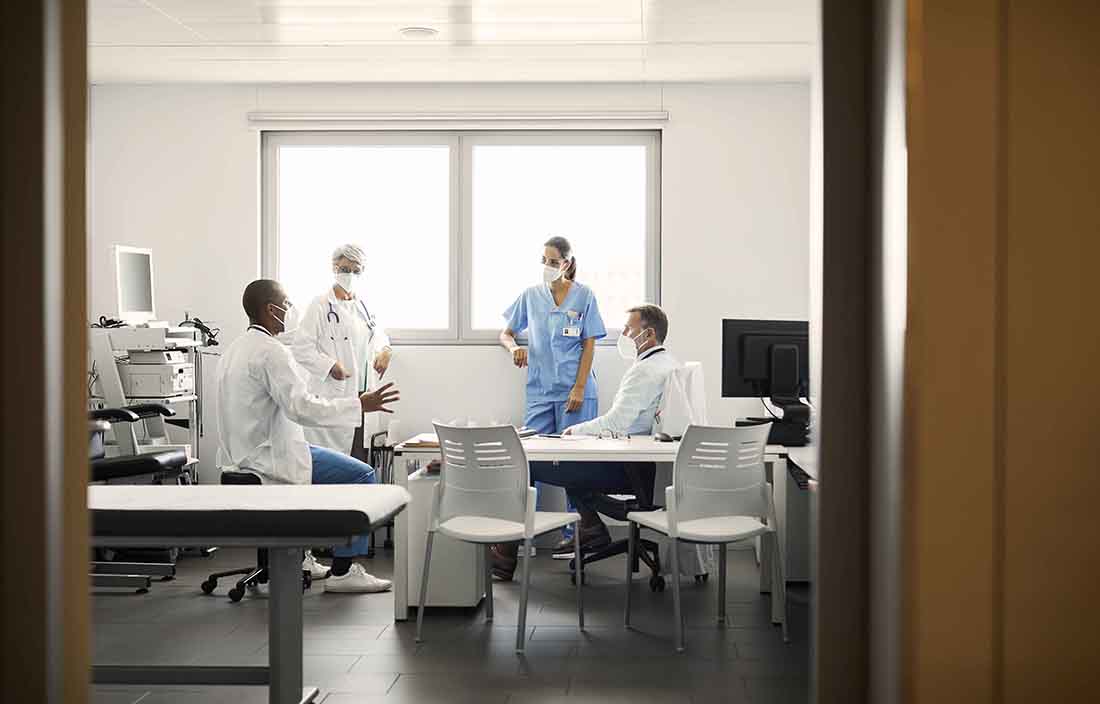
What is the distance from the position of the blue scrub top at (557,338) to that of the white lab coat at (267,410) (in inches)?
71.5

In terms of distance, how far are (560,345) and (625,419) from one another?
124cm

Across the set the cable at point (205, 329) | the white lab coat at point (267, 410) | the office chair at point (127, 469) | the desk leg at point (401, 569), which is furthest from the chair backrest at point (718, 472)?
the cable at point (205, 329)

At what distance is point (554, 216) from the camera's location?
726cm

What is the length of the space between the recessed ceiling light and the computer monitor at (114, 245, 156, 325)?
6.48 feet

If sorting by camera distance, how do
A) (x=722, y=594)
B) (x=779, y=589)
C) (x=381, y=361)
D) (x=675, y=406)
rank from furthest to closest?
(x=381, y=361), (x=675, y=406), (x=722, y=594), (x=779, y=589)

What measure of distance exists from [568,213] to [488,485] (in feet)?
10.3

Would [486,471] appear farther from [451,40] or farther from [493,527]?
[451,40]

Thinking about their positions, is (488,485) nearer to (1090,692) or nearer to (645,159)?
(1090,692)

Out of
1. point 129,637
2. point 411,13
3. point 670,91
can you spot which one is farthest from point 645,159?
point 129,637

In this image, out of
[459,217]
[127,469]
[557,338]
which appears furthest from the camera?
[459,217]

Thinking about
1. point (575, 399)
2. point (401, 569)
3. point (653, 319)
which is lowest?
point (401, 569)

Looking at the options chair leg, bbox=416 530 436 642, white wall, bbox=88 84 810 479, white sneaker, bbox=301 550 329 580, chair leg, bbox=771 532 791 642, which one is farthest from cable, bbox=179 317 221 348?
chair leg, bbox=771 532 791 642

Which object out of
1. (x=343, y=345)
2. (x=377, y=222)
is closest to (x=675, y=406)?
(x=343, y=345)

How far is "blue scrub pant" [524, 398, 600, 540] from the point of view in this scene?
6.68 metres
